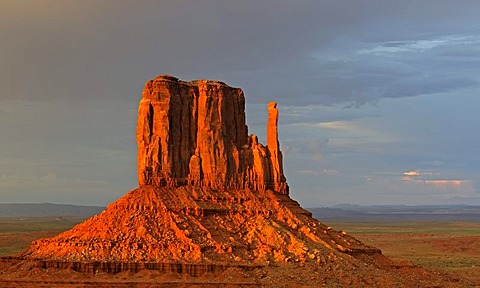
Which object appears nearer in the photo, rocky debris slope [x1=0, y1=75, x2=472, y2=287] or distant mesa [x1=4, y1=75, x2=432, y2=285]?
rocky debris slope [x1=0, y1=75, x2=472, y2=287]

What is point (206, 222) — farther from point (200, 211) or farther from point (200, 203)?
point (200, 203)

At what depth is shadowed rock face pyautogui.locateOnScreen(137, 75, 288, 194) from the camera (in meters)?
93.2

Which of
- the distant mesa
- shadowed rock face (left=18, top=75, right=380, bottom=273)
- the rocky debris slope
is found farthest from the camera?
shadowed rock face (left=18, top=75, right=380, bottom=273)

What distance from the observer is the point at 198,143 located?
95.2m

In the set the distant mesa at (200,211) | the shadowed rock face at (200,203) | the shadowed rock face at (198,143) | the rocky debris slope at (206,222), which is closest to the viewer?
the rocky debris slope at (206,222)

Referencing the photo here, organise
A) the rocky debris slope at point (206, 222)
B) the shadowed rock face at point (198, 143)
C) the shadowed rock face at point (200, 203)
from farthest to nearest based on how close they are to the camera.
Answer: the shadowed rock face at point (198, 143) < the shadowed rock face at point (200, 203) < the rocky debris slope at point (206, 222)

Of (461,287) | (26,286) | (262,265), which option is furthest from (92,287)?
(461,287)

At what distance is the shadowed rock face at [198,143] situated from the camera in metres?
93.2

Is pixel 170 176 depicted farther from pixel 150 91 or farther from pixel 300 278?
pixel 300 278

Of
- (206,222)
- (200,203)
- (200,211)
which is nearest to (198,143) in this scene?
(200,203)

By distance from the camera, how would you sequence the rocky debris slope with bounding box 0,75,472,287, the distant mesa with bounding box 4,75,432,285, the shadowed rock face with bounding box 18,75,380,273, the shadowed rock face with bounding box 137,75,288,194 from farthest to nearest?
the shadowed rock face with bounding box 137,75,288,194, the shadowed rock face with bounding box 18,75,380,273, the distant mesa with bounding box 4,75,432,285, the rocky debris slope with bounding box 0,75,472,287

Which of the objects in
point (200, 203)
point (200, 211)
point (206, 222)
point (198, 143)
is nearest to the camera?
point (206, 222)

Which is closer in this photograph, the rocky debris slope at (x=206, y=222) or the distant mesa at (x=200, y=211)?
the rocky debris slope at (x=206, y=222)

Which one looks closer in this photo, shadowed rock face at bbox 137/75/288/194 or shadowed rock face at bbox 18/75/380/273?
shadowed rock face at bbox 18/75/380/273
